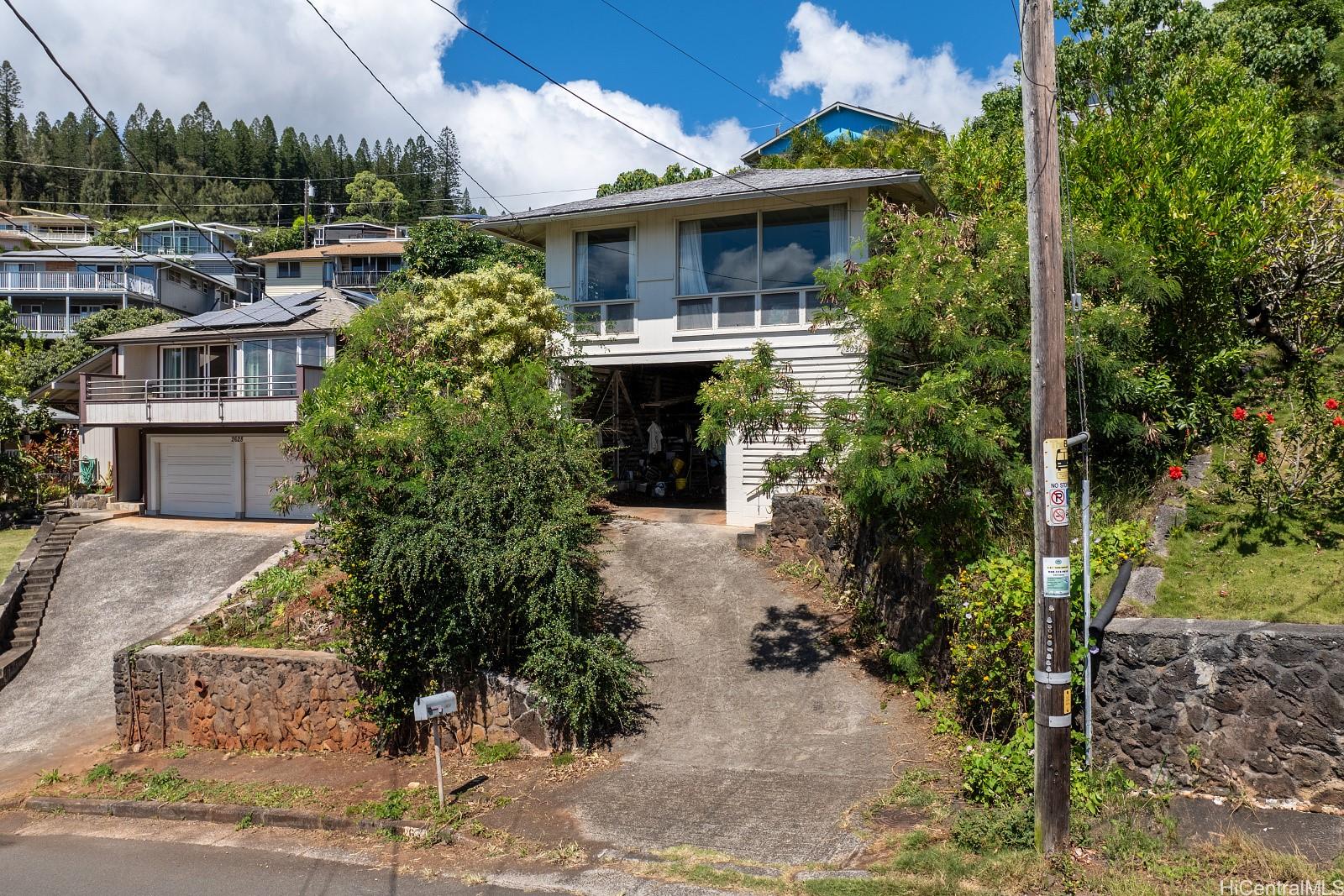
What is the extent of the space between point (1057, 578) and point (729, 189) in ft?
40.7

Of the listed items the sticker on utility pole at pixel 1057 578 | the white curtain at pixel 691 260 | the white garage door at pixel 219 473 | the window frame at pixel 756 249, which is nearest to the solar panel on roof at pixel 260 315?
the white garage door at pixel 219 473

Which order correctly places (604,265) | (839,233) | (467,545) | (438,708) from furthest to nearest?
(604,265)
(839,233)
(467,545)
(438,708)

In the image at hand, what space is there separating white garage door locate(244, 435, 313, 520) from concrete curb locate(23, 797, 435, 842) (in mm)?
13927

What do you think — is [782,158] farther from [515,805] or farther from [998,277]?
[515,805]

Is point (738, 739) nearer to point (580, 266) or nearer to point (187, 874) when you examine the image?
point (187, 874)

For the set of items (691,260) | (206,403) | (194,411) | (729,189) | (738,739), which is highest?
(729,189)

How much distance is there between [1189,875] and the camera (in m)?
6.19

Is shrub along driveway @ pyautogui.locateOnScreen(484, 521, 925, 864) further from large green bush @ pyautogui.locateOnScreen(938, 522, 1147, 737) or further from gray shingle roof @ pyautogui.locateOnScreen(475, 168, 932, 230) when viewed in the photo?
gray shingle roof @ pyautogui.locateOnScreen(475, 168, 932, 230)

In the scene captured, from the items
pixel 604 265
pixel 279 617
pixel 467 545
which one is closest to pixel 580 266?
pixel 604 265

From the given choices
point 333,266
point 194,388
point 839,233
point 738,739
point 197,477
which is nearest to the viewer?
point 738,739

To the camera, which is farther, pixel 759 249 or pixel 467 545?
pixel 759 249

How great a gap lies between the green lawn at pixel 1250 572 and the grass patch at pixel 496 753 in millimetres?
6947

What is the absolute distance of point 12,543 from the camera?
2148 centimetres

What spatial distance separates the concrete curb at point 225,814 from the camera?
8891mm
